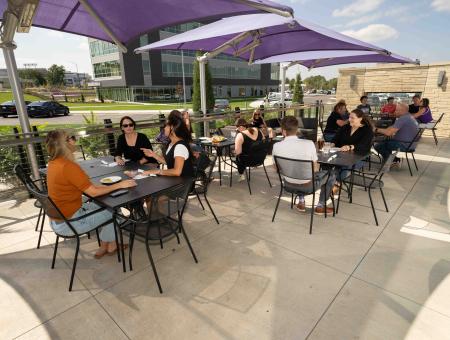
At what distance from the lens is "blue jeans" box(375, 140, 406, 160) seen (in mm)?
5218

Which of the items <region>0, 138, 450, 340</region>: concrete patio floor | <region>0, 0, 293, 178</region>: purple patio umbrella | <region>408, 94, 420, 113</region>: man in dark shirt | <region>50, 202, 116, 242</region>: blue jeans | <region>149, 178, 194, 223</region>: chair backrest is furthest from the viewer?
<region>408, 94, 420, 113</region>: man in dark shirt

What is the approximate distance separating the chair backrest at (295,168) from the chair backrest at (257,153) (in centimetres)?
111

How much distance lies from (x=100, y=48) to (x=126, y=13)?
4345 centimetres

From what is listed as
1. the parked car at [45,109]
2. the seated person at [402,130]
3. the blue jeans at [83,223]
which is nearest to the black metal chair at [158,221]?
the blue jeans at [83,223]

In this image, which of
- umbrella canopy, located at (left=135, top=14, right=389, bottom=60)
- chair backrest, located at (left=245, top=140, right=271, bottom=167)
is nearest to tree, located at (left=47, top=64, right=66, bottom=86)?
umbrella canopy, located at (left=135, top=14, right=389, bottom=60)

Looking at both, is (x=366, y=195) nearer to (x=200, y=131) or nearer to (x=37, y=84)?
(x=200, y=131)

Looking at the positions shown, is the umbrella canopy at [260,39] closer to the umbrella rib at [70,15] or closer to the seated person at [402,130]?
the seated person at [402,130]

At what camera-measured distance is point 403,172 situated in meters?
5.50

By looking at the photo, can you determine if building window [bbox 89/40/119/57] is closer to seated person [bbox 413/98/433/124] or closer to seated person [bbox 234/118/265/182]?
seated person [bbox 413/98/433/124]

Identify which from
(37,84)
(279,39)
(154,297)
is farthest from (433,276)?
(37,84)

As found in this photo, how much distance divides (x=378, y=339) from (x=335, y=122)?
5.44 metres

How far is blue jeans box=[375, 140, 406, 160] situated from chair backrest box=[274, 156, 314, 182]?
3017 millimetres

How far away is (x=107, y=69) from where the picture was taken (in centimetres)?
4003

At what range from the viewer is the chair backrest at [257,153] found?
4.42 metres
